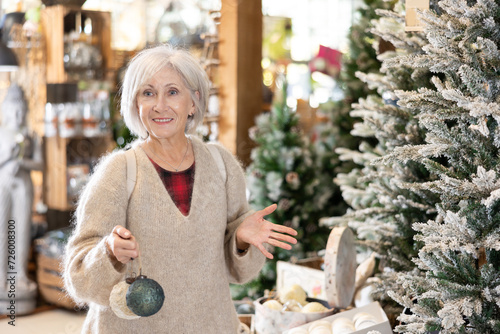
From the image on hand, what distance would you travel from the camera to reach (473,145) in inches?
68.6

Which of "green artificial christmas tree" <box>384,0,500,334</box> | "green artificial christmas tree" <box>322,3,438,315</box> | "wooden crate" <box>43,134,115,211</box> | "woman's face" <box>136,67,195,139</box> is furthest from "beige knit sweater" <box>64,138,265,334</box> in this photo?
"wooden crate" <box>43,134,115,211</box>

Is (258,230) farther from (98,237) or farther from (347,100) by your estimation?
(347,100)

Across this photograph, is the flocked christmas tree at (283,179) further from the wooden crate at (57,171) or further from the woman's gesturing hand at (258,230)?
the woman's gesturing hand at (258,230)

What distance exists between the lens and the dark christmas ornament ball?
1397 millimetres

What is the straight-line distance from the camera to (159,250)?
163cm

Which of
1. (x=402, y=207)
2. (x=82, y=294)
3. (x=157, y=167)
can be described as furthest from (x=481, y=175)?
(x=82, y=294)

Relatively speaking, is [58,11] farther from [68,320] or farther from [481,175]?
[481,175]

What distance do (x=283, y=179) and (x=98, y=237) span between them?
2.01m

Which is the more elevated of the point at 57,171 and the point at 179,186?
the point at 179,186

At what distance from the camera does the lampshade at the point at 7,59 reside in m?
3.83

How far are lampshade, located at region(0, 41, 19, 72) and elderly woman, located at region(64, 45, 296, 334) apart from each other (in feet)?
8.32

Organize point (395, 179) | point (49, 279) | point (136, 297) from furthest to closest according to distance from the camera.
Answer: point (49, 279), point (395, 179), point (136, 297)

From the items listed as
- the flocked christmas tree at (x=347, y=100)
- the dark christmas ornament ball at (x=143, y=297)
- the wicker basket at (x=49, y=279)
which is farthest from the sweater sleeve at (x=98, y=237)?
the wicker basket at (x=49, y=279)

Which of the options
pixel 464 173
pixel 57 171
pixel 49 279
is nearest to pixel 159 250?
pixel 464 173
